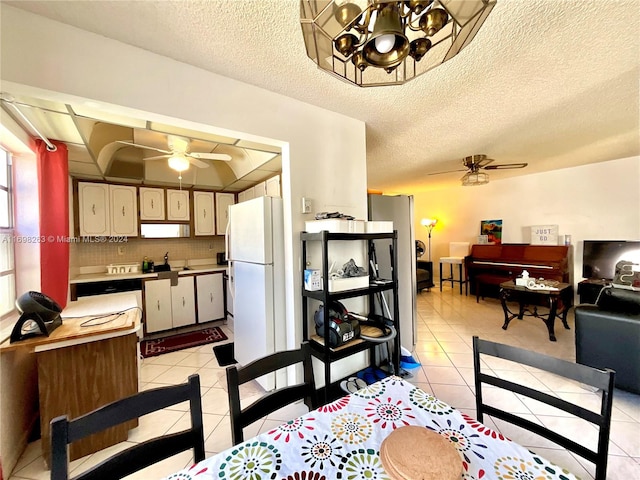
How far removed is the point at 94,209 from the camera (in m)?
3.47

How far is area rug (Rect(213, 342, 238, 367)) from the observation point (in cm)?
287

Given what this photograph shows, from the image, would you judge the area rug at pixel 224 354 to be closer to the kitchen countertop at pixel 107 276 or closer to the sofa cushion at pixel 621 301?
the kitchen countertop at pixel 107 276

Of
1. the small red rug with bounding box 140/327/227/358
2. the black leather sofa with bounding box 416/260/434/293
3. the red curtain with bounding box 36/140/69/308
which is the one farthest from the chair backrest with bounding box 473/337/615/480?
the black leather sofa with bounding box 416/260/434/293

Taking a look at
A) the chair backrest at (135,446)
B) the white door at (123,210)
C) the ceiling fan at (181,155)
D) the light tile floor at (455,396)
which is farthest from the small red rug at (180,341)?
the chair backrest at (135,446)

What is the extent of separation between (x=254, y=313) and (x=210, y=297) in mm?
2043

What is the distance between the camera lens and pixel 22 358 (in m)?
1.76

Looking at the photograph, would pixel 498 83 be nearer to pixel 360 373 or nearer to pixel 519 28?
pixel 519 28

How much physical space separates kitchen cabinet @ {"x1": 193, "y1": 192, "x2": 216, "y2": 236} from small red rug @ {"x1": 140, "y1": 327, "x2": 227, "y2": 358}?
1.60 m

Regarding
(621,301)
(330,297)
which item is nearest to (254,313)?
(330,297)

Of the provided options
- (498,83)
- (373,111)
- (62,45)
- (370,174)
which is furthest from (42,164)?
(370,174)

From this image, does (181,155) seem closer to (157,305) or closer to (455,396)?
(157,305)

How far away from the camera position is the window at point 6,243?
1.93 metres

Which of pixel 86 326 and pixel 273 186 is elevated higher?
pixel 273 186

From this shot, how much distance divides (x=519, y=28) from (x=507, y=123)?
1507mm
